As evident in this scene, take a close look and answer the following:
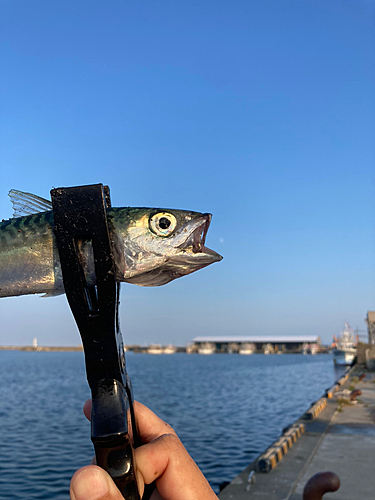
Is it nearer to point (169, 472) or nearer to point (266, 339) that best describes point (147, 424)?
point (169, 472)

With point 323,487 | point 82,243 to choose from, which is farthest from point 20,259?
point 323,487

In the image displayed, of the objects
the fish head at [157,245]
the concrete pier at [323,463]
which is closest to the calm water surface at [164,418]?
the concrete pier at [323,463]

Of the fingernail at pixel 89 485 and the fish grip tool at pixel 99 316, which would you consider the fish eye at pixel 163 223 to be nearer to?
the fish grip tool at pixel 99 316

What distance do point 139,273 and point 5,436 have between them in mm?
29025

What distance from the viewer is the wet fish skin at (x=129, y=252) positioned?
1849 mm

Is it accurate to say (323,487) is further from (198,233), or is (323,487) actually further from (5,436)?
(5,436)

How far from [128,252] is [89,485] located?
93cm

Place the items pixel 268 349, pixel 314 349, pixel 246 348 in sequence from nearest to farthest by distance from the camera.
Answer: pixel 314 349 < pixel 268 349 < pixel 246 348

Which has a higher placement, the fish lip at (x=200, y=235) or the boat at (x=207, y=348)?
the fish lip at (x=200, y=235)

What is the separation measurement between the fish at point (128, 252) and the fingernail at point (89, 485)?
74cm

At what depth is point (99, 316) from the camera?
183 centimetres

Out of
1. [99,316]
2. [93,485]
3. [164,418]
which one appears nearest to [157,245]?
[99,316]

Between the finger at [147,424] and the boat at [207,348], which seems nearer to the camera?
the finger at [147,424]

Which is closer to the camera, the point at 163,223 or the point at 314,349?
the point at 163,223
